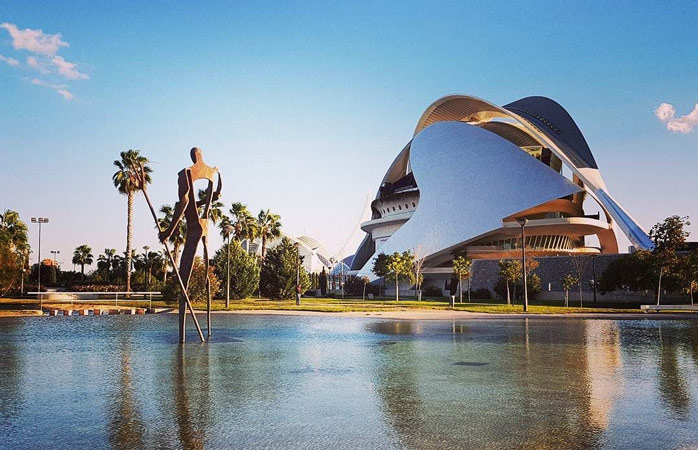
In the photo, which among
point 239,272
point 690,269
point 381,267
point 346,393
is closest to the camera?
point 346,393

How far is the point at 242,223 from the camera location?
191ft

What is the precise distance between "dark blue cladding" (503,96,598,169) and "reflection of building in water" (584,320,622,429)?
44872mm

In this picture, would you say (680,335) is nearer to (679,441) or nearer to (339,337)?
(339,337)

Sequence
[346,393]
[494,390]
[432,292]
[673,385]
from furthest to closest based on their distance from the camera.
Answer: [432,292] → [673,385] → [494,390] → [346,393]

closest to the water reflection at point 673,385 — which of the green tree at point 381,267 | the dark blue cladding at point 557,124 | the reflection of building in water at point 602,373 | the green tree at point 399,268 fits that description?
the reflection of building in water at point 602,373

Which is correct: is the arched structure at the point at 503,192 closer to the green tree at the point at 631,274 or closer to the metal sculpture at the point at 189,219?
the green tree at the point at 631,274

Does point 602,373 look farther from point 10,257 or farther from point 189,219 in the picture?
point 10,257

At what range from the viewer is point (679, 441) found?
570 cm

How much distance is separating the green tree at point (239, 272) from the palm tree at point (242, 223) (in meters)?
15.6

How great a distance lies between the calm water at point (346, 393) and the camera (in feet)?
19.2

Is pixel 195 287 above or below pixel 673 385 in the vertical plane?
above

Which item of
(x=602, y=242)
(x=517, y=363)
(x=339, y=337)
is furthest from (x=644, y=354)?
(x=602, y=242)

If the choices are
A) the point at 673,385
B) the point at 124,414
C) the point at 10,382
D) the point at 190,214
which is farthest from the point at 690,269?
the point at 10,382

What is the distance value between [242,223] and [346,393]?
51.3 meters
